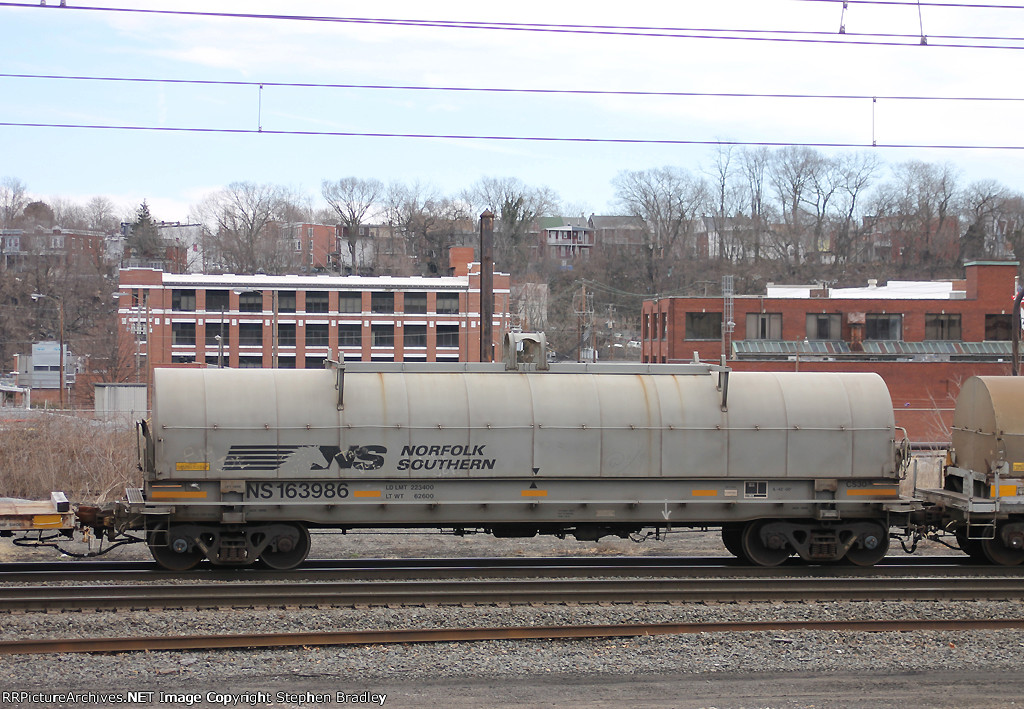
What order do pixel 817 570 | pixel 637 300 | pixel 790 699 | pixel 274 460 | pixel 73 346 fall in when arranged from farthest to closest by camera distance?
pixel 637 300
pixel 73 346
pixel 817 570
pixel 274 460
pixel 790 699

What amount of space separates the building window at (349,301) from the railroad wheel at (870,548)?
6258cm

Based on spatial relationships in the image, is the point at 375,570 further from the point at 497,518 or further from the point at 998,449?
the point at 998,449

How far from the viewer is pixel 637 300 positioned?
10556 cm

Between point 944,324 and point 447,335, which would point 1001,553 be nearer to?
point 944,324

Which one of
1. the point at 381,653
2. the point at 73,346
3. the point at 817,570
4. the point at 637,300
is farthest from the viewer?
the point at 637,300

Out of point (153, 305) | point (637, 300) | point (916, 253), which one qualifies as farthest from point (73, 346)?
point (916, 253)

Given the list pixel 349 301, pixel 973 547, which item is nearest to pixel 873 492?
pixel 973 547

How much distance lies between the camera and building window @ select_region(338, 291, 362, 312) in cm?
7481

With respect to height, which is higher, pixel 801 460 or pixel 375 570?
pixel 801 460

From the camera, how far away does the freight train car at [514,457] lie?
46.2ft

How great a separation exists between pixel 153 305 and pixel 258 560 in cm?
6327

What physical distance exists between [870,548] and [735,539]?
2.22 meters

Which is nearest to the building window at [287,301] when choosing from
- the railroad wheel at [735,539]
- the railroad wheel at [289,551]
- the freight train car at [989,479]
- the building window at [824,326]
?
the building window at [824,326]

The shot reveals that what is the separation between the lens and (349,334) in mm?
75000
